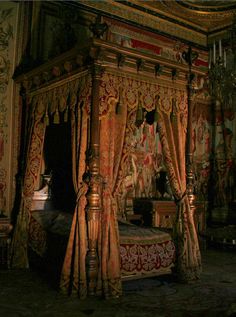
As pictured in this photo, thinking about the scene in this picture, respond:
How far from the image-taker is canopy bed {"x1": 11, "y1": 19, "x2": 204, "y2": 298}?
4.73m

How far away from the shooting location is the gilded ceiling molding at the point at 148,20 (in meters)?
7.64

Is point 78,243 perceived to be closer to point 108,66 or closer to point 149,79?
point 108,66

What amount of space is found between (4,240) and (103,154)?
2240mm

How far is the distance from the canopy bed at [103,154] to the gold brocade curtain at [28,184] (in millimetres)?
15

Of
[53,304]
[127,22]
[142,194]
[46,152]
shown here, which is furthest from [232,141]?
[53,304]

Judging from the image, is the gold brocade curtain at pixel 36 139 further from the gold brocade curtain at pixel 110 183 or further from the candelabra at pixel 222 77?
the candelabra at pixel 222 77

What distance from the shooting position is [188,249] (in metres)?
5.47

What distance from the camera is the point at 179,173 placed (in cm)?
572

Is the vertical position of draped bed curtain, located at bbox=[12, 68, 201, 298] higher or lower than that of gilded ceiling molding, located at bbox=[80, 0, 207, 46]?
lower


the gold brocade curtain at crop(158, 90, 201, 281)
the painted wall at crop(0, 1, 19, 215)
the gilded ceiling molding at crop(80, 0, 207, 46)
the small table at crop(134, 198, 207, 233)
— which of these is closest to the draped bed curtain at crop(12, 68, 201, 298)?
the gold brocade curtain at crop(158, 90, 201, 281)

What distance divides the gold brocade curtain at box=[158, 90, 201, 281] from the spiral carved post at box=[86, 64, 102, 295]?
1.11 metres

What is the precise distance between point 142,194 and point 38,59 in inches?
137

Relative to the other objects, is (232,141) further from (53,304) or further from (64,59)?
(53,304)

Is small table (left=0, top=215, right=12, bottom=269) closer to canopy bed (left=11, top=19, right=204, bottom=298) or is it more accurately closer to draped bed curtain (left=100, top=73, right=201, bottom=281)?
canopy bed (left=11, top=19, right=204, bottom=298)
